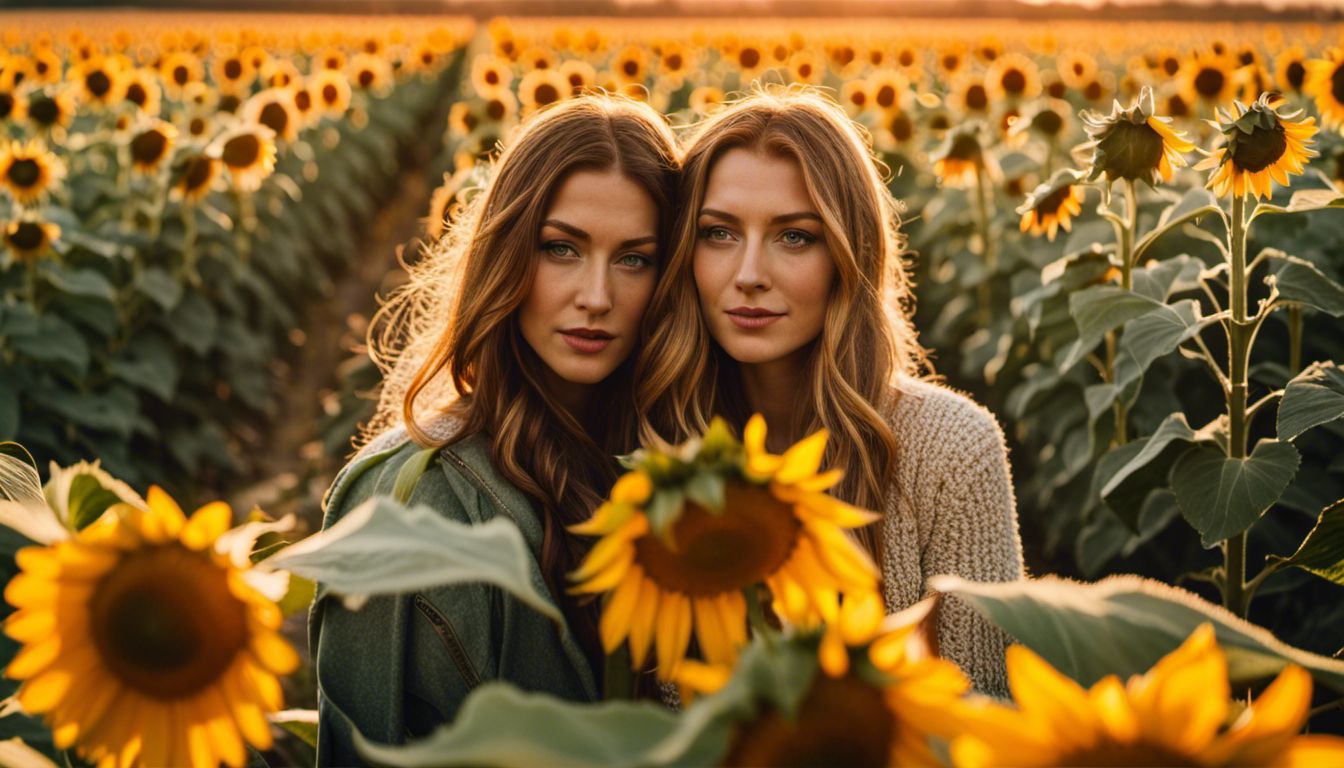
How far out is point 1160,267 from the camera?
292 centimetres

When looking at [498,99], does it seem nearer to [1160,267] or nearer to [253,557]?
[1160,267]

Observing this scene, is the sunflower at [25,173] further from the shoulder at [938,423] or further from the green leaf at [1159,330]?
the green leaf at [1159,330]

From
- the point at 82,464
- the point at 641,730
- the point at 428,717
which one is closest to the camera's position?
the point at 641,730

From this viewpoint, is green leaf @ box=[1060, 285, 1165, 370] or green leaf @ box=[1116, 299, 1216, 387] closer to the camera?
green leaf @ box=[1116, 299, 1216, 387]

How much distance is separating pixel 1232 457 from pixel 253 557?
6.18ft

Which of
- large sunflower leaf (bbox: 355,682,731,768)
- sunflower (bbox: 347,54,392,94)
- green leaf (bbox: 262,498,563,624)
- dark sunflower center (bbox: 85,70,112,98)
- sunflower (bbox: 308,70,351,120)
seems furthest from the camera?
sunflower (bbox: 347,54,392,94)

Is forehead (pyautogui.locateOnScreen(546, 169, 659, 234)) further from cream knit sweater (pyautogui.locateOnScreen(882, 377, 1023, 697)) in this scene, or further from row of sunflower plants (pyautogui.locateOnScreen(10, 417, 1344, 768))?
row of sunflower plants (pyautogui.locateOnScreen(10, 417, 1344, 768))

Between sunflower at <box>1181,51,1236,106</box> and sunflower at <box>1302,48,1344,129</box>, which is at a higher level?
sunflower at <box>1302,48,1344,129</box>

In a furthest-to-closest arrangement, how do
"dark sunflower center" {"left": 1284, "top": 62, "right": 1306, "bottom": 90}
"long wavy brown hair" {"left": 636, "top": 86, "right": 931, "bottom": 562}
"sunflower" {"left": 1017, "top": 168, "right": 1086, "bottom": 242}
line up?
"dark sunflower center" {"left": 1284, "top": 62, "right": 1306, "bottom": 90} < "sunflower" {"left": 1017, "top": 168, "right": 1086, "bottom": 242} < "long wavy brown hair" {"left": 636, "top": 86, "right": 931, "bottom": 562}

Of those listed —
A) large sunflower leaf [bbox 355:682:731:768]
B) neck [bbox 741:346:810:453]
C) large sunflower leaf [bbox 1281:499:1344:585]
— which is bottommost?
neck [bbox 741:346:810:453]

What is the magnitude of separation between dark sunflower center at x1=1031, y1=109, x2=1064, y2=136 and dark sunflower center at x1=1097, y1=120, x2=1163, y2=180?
2.34 meters

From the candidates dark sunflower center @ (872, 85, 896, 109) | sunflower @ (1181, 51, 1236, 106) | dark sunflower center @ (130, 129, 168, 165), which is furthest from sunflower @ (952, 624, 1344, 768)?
dark sunflower center @ (872, 85, 896, 109)

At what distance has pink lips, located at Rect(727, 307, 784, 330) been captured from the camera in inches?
85.4

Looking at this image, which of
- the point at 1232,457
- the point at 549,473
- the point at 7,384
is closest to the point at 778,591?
the point at 549,473
